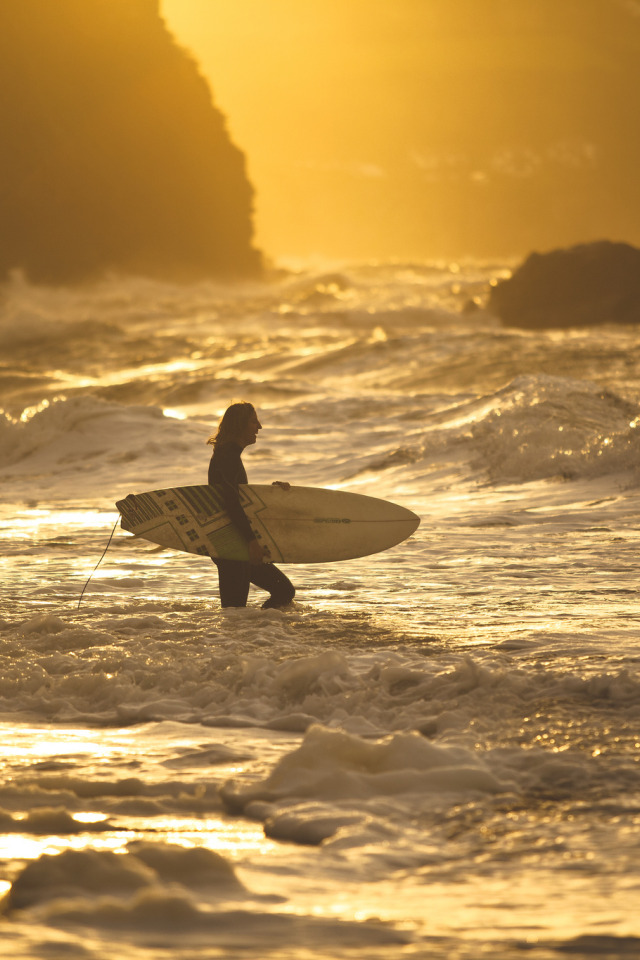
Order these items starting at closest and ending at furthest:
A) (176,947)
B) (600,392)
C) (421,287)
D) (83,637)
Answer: (176,947) < (83,637) < (600,392) < (421,287)

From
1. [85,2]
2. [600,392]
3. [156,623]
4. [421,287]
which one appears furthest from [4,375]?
[85,2]

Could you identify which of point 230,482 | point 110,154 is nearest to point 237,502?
point 230,482

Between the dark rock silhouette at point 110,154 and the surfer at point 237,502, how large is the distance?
6421cm

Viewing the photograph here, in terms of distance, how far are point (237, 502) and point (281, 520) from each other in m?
0.65

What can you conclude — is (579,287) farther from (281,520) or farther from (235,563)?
(235,563)

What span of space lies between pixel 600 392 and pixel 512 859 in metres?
13.1

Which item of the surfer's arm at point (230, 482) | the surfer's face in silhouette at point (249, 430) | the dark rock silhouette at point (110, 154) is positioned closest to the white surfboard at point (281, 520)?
the surfer's arm at point (230, 482)

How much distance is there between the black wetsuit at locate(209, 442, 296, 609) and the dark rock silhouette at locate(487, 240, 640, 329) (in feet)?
108

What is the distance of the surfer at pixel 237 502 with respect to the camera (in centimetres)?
662

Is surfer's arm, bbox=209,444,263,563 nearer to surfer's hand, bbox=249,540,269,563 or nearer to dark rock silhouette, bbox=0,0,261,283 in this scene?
surfer's hand, bbox=249,540,269,563

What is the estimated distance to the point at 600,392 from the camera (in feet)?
51.4

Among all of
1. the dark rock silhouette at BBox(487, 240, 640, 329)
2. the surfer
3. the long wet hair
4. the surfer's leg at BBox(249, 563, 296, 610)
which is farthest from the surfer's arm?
the dark rock silhouette at BBox(487, 240, 640, 329)

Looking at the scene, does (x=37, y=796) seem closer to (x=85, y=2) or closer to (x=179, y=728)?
(x=179, y=728)

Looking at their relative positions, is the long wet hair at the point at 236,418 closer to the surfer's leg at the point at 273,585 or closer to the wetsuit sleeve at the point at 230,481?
the wetsuit sleeve at the point at 230,481
